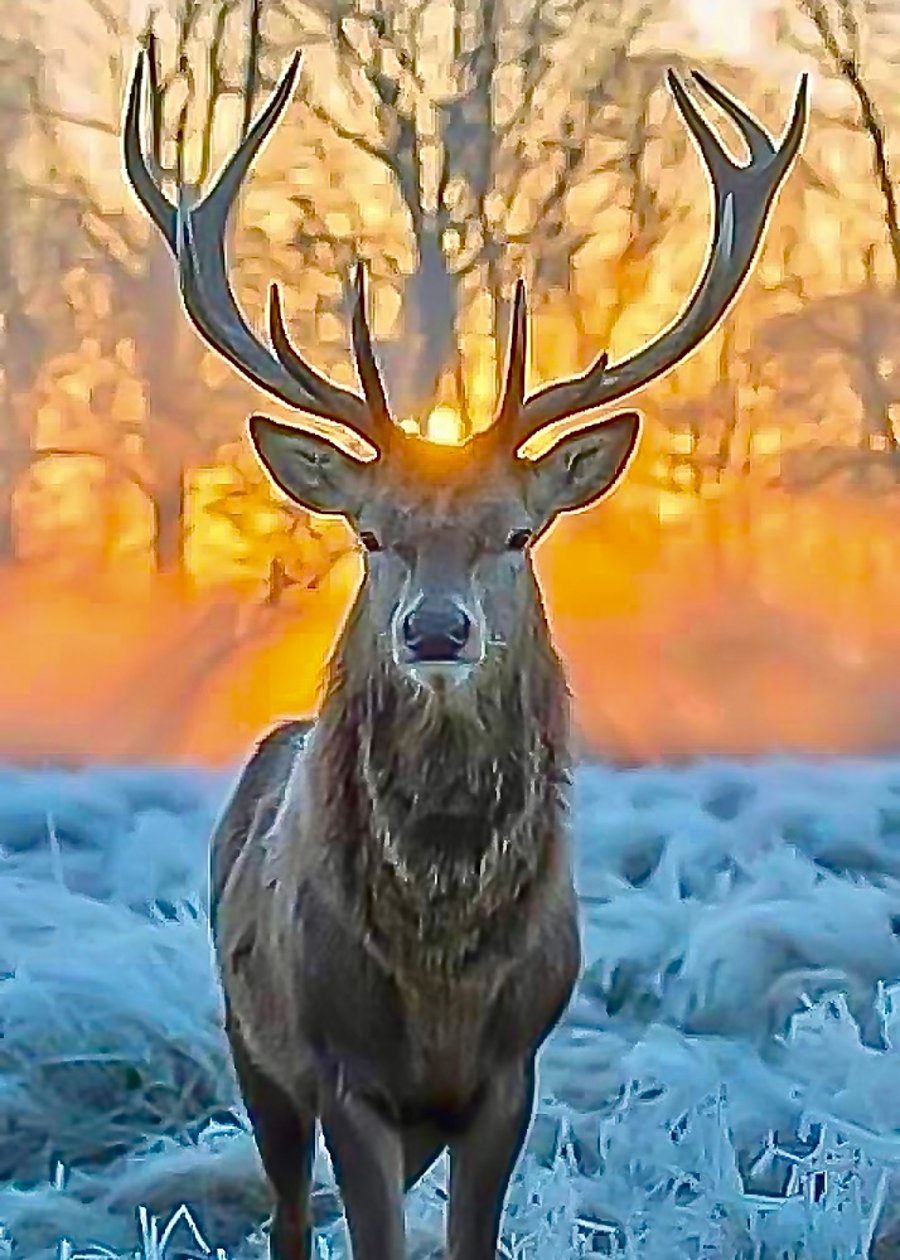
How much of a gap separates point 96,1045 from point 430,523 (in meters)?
2.18

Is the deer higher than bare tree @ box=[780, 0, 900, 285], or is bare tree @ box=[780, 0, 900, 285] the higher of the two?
bare tree @ box=[780, 0, 900, 285]

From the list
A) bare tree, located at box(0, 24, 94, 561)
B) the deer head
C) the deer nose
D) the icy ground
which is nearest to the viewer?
the deer nose

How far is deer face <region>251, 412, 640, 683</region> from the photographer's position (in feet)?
6.59

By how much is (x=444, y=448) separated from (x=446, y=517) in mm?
134

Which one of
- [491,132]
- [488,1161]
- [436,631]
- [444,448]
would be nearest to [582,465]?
[444,448]

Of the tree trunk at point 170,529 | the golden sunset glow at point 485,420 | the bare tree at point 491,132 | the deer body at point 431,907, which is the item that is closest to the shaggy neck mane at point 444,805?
the deer body at point 431,907

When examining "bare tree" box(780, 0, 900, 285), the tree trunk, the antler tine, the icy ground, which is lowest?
the icy ground

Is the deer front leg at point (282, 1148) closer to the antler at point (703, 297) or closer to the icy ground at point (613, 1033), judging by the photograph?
the icy ground at point (613, 1033)

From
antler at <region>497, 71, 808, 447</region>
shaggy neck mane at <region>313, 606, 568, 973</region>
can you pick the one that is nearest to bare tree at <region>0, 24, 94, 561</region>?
antler at <region>497, 71, 808, 447</region>

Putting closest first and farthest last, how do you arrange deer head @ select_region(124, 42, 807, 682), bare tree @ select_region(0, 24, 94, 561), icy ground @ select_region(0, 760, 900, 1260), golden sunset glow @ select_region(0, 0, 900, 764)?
deer head @ select_region(124, 42, 807, 682) → icy ground @ select_region(0, 760, 900, 1260) → golden sunset glow @ select_region(0, 0, 900, 764) → bare tree @ select_region(0, 24, 94, 561)

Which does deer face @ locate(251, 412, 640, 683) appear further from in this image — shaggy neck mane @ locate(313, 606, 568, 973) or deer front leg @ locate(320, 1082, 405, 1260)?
deer front leg @ locate(320, 1082, 405, 1260)

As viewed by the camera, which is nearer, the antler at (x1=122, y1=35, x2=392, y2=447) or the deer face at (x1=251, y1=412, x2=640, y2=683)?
the deer face at (x1=251, y1=412, x2=640, y2=683)

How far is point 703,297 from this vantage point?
7.77 ft

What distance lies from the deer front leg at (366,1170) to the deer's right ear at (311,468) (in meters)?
0.76
